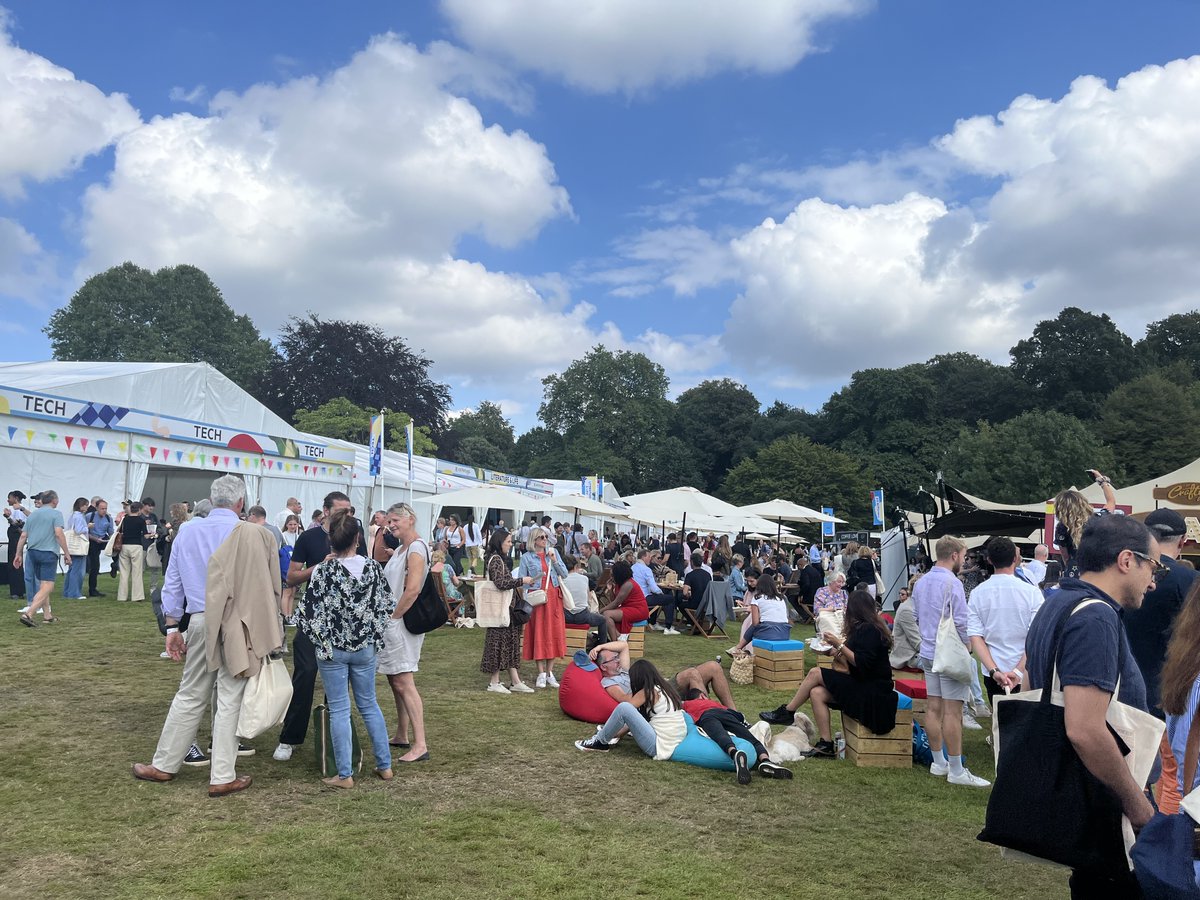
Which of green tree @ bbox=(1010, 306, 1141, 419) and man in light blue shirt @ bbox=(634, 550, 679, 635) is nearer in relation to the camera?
man in light blue shirt @ bbox=(634, 550, 679, 635)

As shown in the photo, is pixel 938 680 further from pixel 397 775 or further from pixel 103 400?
pixel 103 400

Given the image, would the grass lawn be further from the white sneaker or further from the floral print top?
the floral print top

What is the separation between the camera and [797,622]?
1667 cm

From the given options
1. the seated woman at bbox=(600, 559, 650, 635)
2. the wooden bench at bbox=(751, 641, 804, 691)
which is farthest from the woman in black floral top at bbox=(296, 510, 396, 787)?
the seated woman at bbox=(600, 559, 650, 635)

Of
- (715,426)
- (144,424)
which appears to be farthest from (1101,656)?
Result: (715,426)

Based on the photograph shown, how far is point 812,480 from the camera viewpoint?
5269cm

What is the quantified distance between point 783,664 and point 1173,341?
59243mm

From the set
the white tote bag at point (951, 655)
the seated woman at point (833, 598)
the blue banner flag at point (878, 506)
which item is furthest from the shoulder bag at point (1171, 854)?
the blue banner flag at point (878, 506)

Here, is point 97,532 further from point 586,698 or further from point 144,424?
point 586,698

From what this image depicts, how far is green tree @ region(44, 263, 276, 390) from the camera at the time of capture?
5531 centimetres

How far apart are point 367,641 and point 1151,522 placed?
4.17m

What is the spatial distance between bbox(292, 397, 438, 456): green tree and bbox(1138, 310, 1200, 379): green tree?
154 feet

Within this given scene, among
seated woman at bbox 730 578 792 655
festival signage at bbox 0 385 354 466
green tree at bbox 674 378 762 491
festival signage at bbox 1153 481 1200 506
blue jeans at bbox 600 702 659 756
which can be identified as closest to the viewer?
blue jeans at bbox 600 702 659 756

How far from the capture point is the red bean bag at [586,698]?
704 cm
